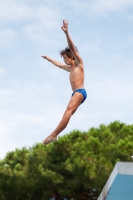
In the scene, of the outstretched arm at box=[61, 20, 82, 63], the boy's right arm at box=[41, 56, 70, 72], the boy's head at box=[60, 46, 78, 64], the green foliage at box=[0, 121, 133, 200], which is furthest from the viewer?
the green foliage at box=[0, 121, 133, 200]

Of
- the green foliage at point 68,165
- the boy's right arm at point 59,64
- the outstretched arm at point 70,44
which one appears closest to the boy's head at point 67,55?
the outstretched arm at point 70,44

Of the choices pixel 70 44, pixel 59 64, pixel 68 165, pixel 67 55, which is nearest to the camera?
pixel 70 44

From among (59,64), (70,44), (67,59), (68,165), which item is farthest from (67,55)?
(68,165)

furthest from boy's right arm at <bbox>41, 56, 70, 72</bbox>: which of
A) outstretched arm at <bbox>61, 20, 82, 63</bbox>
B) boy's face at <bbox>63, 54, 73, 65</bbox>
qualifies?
outstretched arm at <bbox>61, 20, 82, 63</bbox>

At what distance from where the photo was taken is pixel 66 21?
6742mm

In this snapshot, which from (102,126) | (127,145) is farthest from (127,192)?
(102,126)

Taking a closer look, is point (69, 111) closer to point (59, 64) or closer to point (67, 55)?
point (67, 55)

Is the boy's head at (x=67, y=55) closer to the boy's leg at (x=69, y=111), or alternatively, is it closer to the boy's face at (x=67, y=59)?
the boy's face at (x=67, y=59)

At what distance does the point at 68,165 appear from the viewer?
1780 centimetres

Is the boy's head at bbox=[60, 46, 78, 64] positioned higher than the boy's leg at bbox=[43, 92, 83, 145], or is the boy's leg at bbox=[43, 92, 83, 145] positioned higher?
the boy's head at bbox=[60, 46, 78, 64]

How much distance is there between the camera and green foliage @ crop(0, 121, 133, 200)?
657 inches

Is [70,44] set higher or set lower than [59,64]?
lower

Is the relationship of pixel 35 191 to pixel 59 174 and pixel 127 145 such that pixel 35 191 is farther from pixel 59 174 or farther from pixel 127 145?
pixel 127 145

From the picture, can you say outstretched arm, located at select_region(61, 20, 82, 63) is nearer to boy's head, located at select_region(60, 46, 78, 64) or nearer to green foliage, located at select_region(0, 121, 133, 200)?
boy's head, located at select_region(60, 46, 78, 64)
